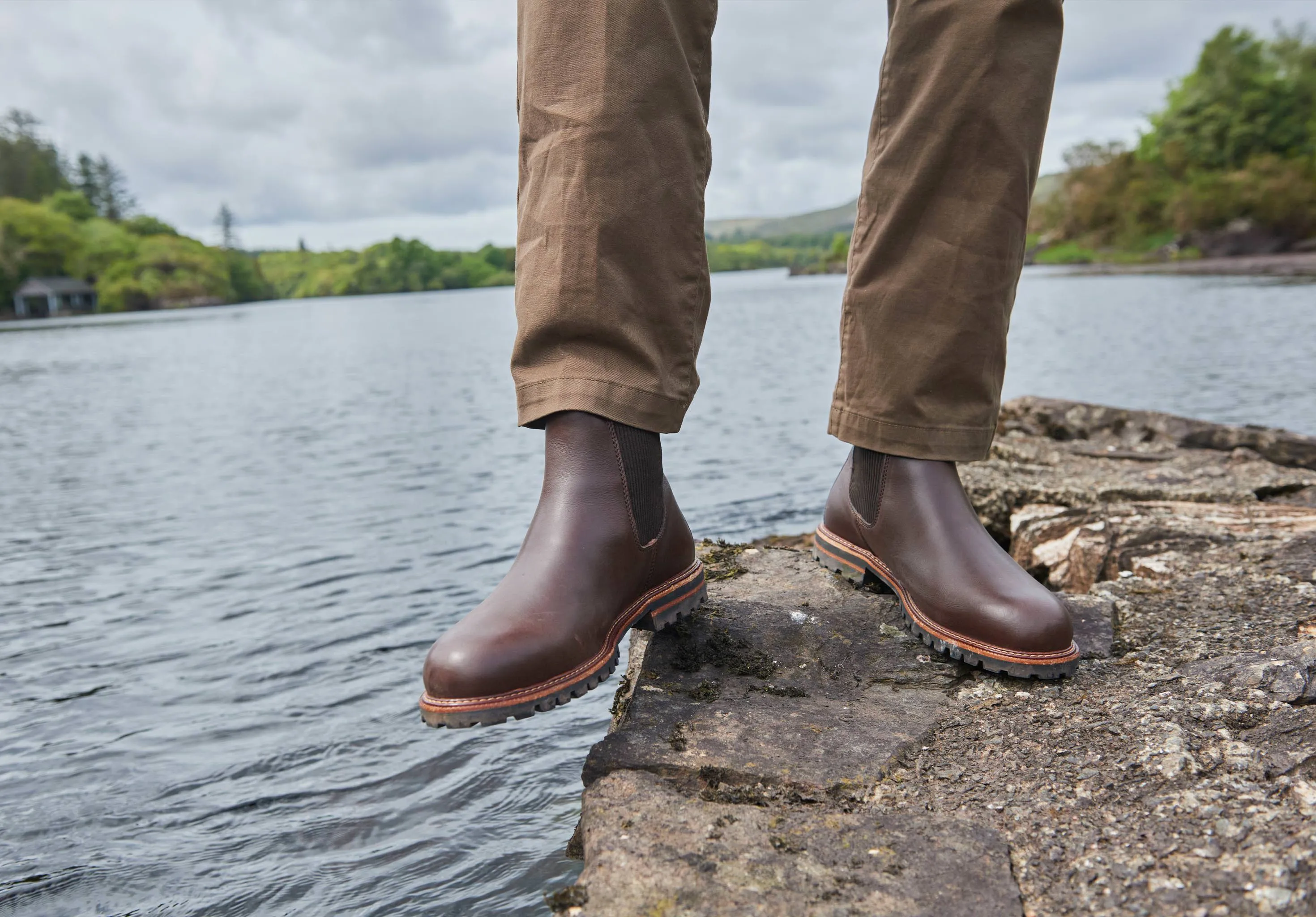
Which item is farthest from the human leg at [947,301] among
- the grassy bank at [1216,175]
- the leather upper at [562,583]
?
the grassy bank at [1216,175]

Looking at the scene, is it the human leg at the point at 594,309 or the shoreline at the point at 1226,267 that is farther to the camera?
the shoreline at the point at 1226,267

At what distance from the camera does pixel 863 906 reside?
96 centimetres

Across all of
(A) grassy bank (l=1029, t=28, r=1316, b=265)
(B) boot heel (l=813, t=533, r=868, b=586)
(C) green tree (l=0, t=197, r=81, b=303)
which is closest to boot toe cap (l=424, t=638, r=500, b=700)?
(B) boot heel (l=813, t=533, r=868, b=586)

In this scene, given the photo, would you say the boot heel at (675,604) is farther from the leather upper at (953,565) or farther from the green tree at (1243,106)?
the green tree at (1243,106)

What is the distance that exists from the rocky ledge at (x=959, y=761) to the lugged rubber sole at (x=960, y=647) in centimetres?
3

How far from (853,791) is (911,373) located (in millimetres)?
746

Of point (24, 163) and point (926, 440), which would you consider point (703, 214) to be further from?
point (24, 163)

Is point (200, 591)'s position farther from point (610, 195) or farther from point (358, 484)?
point (610, 195)

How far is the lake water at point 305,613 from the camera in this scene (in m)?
1.81

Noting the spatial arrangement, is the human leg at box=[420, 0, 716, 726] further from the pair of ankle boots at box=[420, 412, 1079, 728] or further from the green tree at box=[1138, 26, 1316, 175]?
the green tree at box=[1138, 26, 1316, 175]

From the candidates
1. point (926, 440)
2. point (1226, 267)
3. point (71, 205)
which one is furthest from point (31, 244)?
point (926, 440)

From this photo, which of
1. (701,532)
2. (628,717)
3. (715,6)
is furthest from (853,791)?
(701,532)

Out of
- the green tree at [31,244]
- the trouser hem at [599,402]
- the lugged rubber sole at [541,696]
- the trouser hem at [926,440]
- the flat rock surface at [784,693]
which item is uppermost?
the green tree at [31,244]

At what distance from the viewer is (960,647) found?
4.98 ft
